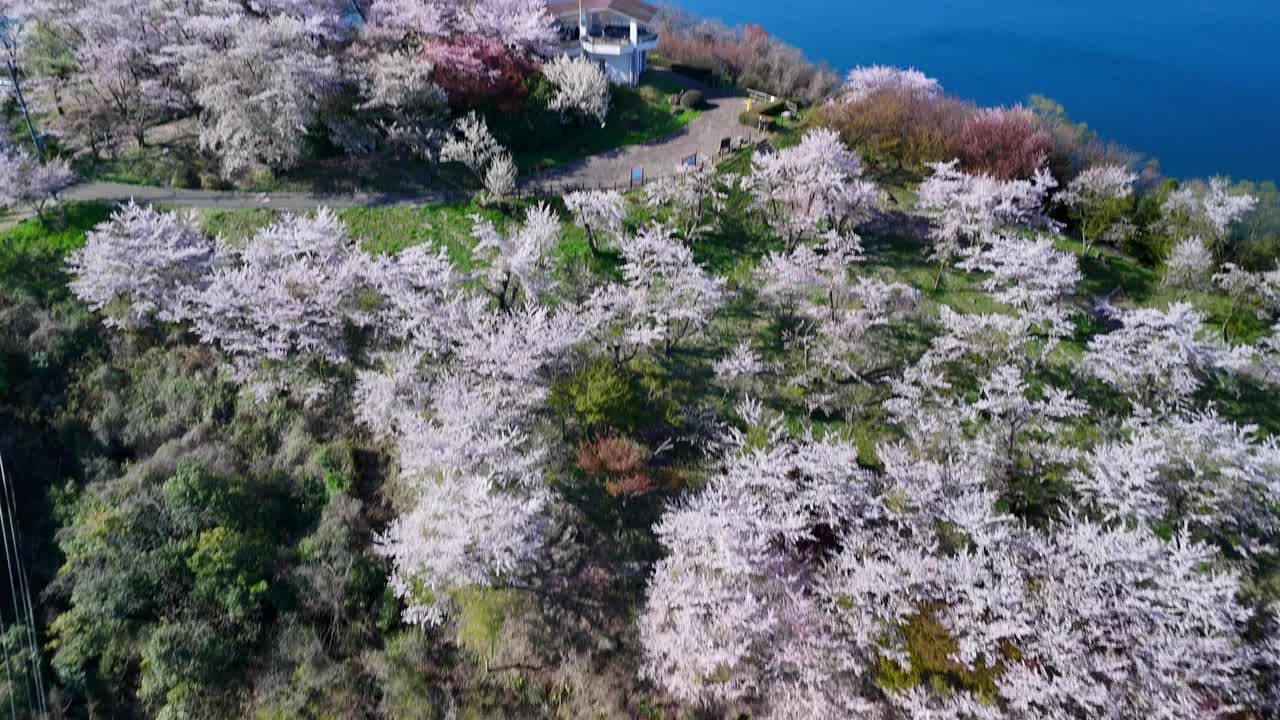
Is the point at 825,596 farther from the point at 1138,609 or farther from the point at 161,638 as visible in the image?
the point at 161,638

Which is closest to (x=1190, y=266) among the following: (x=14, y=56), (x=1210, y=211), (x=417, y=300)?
(x=1210, y=211)

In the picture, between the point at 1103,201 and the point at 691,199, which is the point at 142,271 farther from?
the point at 1103,201

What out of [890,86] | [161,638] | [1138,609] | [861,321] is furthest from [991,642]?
[890,86]

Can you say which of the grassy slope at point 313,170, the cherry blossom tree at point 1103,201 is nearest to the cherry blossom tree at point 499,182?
the grassy slope at point 313,170

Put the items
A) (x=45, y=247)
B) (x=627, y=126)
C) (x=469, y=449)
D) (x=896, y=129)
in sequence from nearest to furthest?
(x=469, y=449) < (x=45, y=247) < (x=896, y=129) < (x=627, y=126)

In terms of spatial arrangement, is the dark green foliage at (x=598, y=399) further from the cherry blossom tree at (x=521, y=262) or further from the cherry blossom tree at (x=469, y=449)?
the cherry blossom tree at (x=521, y=262)

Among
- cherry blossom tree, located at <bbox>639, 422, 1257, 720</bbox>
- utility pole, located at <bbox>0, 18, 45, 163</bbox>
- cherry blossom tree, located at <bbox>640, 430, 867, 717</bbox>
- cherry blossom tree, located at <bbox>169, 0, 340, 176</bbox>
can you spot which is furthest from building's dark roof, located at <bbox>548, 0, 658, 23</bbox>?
cherry blossom tree, located at <bbox>639, 422, 1257, 720</bbox>

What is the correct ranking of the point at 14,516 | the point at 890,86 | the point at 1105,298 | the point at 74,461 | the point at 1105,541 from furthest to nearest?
the point at 890,86
the point at 1105,298
the point at 74,461
the point at 14,516
the point at 1105,541
